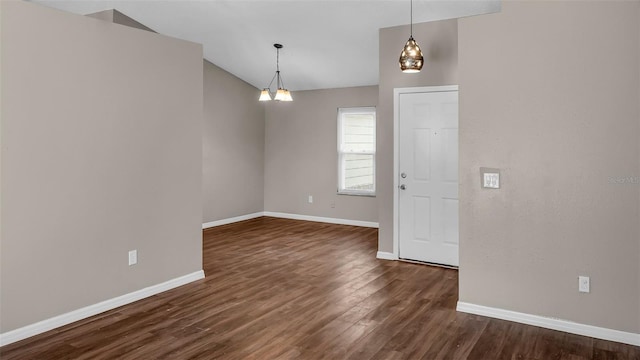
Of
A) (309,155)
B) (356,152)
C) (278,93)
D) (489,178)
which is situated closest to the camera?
(489,178)

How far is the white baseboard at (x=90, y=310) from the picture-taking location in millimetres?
3043

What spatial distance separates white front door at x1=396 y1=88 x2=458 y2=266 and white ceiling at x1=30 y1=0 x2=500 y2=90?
31.1 inches

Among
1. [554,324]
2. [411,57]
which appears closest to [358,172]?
[411,57]

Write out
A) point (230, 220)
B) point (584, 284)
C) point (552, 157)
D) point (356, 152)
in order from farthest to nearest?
1. point (230, 220)
2. point (356, 152)
3. point (552, 157)
4. point (584, 284)

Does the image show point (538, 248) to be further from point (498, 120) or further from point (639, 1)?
point (639, 1)

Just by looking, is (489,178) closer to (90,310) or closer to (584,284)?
(584,284)

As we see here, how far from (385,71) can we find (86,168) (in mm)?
3350

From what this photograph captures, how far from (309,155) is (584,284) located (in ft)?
19.0

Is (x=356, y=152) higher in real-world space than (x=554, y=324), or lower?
higher

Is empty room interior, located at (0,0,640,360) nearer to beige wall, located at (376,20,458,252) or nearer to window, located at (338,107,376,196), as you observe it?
beige wall, located at (376,20,458,252)

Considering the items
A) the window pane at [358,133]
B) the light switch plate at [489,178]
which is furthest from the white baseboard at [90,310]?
the window pane at [358,133]

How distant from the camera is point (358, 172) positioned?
8.12 metres

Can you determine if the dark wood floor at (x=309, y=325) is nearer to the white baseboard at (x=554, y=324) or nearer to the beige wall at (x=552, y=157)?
the white baseboard at (x=554, y=324)

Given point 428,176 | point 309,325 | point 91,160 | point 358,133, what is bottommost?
point 309,325
